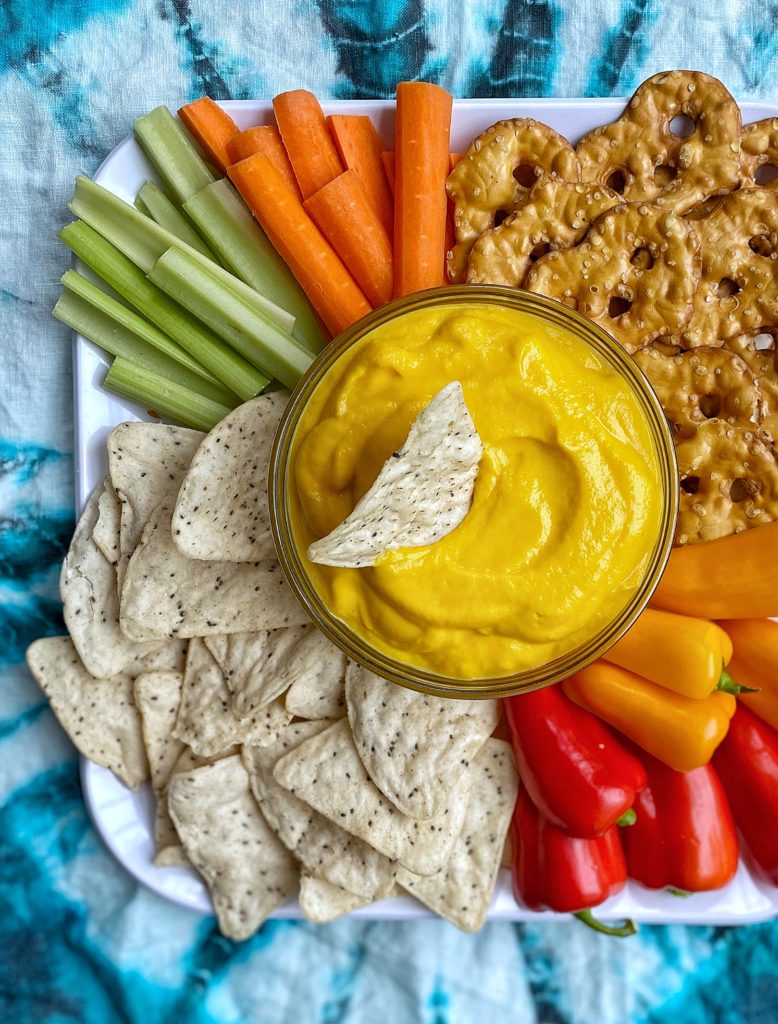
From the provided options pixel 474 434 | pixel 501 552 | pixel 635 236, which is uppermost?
pixel 635 236

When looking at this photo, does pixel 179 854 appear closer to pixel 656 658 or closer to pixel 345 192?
pixel 656 658

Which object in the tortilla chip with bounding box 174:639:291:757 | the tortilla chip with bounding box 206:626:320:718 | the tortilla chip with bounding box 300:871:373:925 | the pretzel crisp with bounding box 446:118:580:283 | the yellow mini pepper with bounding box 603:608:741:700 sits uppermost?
the pretzel crisp with bounding box 446:118:580:283

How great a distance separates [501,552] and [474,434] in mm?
206

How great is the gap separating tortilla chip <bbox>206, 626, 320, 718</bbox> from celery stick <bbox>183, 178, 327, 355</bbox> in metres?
0.57

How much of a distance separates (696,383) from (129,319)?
3.56ft

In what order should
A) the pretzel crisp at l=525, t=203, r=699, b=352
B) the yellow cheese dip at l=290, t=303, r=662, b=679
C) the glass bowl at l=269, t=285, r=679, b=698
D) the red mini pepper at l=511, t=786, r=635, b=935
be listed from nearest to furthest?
1. the yellow cheese dip at l=290, t=303, r=662, b=679
2. the glass bowl at l=269, t=285, r=679, b=698
3. the pretzel crisp at l=525, t=203, r=699, b=352
4. the red mini pepper at l=511, t=786, r=635, b=935

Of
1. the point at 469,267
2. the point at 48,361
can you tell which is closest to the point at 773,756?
the point at 469,267

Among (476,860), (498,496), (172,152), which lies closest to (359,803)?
(476,860)

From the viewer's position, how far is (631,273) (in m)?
1.72

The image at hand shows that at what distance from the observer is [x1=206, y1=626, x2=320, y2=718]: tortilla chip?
180 cm

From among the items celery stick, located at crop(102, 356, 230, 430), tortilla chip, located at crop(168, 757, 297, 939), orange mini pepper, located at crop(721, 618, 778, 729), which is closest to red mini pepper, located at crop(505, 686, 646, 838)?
orange mini pepper, located at crop(721, 618, 778, 729)

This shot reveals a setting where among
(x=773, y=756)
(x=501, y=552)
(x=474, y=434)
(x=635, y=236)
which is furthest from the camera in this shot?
(x=773, y=756)

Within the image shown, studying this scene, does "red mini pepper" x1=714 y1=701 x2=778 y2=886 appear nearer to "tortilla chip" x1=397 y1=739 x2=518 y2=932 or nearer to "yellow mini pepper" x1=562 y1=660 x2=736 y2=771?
"yellow mini pepper" x1=562 y1=660 x2=736 y2=771

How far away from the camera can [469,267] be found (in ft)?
5.72
